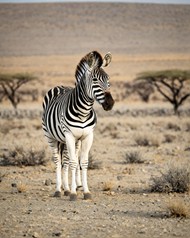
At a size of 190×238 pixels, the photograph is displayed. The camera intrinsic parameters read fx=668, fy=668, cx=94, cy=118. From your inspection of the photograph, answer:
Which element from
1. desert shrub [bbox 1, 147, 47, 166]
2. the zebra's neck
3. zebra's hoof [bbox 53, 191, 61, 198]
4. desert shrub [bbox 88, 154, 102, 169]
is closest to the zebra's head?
the zebra's neck

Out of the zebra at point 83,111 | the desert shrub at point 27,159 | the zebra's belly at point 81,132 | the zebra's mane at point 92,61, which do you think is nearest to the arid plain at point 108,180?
the desert shrub at point 27,159

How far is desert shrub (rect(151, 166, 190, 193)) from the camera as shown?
10.8 m

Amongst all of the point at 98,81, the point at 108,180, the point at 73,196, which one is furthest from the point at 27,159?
the point at 98,81

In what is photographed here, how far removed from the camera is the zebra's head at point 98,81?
391 inches

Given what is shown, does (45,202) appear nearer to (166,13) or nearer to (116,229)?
(116,229)

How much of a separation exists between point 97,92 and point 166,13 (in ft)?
336

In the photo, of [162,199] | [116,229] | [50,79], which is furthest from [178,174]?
[50,79]

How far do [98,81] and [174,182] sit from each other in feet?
7.01

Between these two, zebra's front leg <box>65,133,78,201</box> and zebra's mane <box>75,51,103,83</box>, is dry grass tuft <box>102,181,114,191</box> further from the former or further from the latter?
zebra's mane <box>75,51,103,83</box>

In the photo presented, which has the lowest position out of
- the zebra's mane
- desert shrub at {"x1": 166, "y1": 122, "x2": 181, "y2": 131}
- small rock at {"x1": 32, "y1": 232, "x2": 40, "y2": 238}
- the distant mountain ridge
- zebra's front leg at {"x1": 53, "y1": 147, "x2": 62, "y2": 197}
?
small rock at {"x1": 32, "y1": 232, "x2": 40, "y2": 238}

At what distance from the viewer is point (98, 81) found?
1009 centimetres

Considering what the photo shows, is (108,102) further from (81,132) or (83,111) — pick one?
A: (81,132)

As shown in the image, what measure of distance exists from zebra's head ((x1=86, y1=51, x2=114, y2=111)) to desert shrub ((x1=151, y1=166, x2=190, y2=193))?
69.0 inches

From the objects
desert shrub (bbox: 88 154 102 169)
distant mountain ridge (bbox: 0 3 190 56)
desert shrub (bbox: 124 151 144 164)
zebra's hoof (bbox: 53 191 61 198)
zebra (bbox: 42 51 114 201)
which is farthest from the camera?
distant mountain ridge (bbox: 0 3 190 56)
